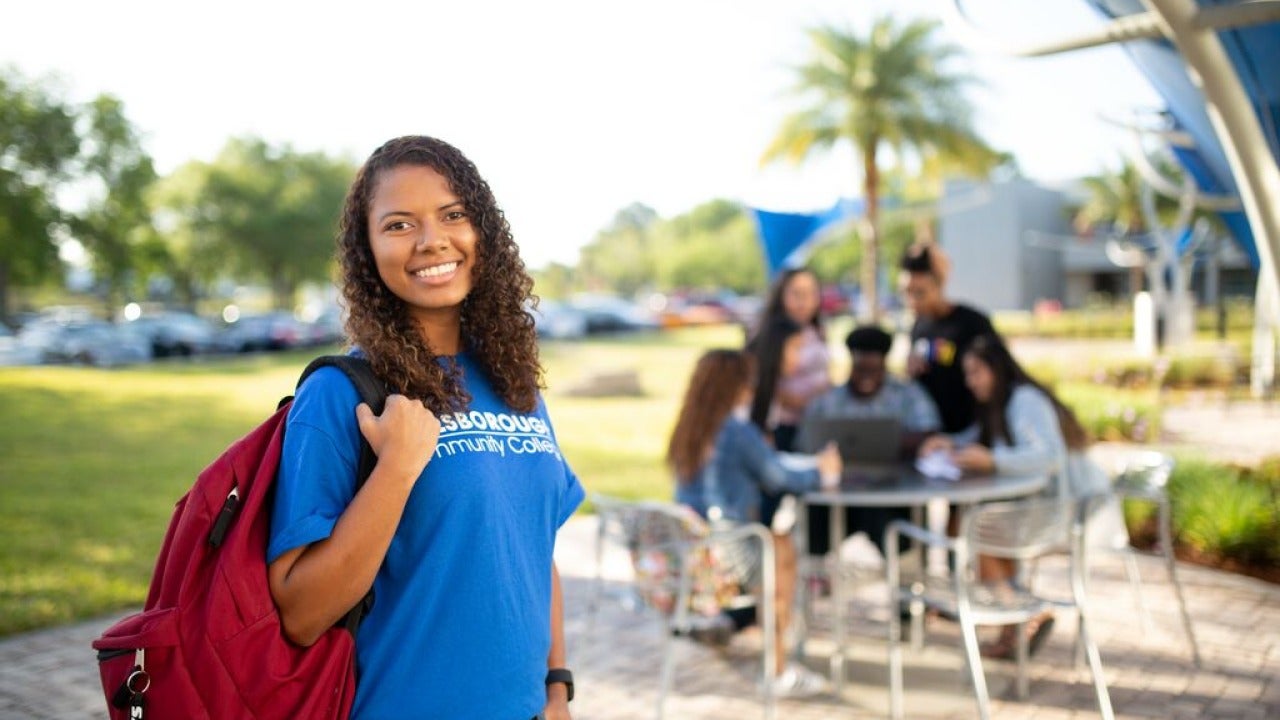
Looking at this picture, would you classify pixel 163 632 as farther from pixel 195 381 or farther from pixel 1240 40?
pixel 195 381

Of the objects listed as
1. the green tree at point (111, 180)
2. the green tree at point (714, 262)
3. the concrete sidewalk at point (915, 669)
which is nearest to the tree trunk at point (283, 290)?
the green tree at point (111, 180)

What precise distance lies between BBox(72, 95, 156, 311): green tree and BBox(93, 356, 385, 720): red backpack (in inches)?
1176

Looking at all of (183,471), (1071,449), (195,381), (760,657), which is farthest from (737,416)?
(195,381)

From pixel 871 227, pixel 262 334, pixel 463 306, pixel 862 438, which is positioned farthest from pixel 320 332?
pixel 463 306

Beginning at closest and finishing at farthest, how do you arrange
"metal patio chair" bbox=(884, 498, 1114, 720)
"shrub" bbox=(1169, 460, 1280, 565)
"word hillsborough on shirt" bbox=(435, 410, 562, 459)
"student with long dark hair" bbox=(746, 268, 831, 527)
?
1. "word hillsborough on shirt" bbox=(435, 410, 562, 459)
2. "metal patio chair" bbox=(884, 498, 1114, 720)
3. "student with long dark hair" bbox=(746, 268, 831, 527)
4. "shrub" bbox=(1169, 460, 1280, 565)

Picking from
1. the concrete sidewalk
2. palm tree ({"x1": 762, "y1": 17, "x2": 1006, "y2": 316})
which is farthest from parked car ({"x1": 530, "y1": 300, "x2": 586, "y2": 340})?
the concrete sidewalk

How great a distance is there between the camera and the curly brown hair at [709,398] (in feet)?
15.8

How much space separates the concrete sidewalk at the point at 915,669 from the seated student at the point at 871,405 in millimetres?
466

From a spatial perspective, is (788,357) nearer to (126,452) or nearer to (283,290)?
(126,452)

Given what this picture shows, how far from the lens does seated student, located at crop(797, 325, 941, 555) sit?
556 cm

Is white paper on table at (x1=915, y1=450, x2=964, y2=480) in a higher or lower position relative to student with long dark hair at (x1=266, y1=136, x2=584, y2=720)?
lower

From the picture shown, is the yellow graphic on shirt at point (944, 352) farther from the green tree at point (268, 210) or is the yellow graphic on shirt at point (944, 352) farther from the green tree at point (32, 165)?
the green tree at point (268, 210)

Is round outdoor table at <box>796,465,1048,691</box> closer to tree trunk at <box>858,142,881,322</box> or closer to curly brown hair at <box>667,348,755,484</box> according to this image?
curly brown hair at <box>667,348,755,484</box>

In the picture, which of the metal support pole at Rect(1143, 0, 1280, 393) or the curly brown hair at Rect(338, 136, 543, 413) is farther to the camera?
the metal support pole at Rect(1143, 0, 1280, 393)
